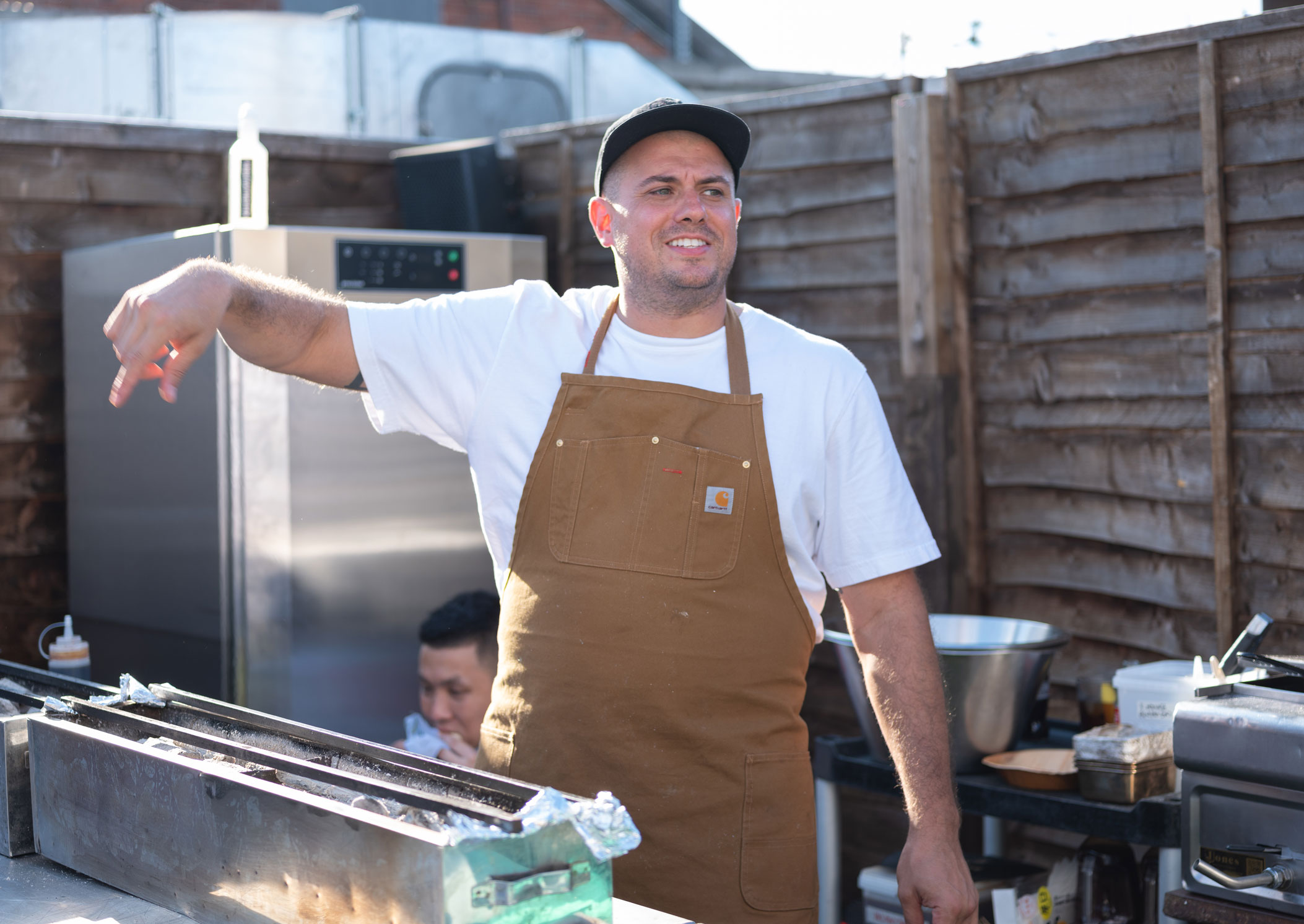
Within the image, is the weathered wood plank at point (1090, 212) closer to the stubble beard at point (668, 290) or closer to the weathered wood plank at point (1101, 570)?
the weathered wood plank at point (1101, 570)

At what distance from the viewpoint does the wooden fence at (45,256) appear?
3674mm

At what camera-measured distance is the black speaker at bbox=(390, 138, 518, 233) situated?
402 centimetres

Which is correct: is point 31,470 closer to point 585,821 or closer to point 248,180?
point 248,180

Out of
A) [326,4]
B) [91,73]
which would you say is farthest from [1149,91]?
[326,4]

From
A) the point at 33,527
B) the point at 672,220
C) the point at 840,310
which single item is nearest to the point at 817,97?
the point at 840,310

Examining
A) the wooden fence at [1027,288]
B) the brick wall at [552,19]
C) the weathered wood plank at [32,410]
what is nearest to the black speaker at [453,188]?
the wooden fence at [1027,288]

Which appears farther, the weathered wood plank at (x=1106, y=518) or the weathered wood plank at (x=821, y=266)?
the weathered wood plank at (x=821, y=266)

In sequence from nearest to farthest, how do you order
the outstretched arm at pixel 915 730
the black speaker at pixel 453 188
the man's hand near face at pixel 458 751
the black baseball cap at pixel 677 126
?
the outstretched arm at pixel 915 730 < the black baseball cap at pixel 677 126 < the man's hand near face at pixel 458 751 < the black speaker at pixel 453 188

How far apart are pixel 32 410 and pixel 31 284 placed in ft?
1.13

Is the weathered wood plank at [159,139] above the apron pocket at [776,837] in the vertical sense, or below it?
above

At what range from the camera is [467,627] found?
3236 millimetres

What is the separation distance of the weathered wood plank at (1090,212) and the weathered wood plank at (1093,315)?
141mm

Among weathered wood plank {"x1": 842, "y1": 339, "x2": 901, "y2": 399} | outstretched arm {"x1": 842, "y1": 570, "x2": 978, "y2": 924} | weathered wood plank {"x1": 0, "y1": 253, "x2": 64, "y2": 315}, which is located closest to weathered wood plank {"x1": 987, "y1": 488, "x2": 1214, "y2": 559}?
weathered wood plank {"x1": 842, "y1": 339, "x2": 901, "y2": 399}

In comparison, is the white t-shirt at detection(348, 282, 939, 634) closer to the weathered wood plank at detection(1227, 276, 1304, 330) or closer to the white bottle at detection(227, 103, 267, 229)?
the weathered wood plank at detection(1227, 276, 1304, 330)
